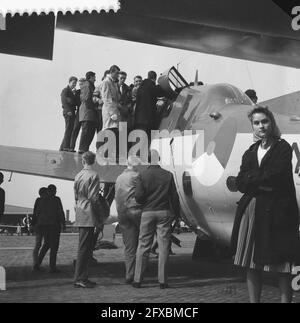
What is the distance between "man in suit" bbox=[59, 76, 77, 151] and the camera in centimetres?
801

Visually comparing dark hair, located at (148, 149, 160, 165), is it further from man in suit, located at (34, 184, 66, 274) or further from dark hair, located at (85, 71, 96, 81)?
man in suit, located at (34, 184, 66, 274)

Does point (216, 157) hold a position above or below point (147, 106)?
below

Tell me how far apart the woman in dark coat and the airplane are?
1067 mm

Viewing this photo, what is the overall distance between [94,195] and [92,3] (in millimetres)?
2325

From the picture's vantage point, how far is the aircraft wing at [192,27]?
17.5 ft

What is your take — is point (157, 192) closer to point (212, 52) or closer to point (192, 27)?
point (212, 52)

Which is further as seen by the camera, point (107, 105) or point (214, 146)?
point (107, 105)

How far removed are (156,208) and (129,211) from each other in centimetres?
51

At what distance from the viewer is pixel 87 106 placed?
8.31 metres

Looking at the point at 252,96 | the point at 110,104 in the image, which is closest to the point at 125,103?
the point at 110,104

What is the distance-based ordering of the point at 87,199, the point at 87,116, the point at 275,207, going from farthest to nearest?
1. the point at 87,116
2. the point at 87,199
3. the point at 275,207

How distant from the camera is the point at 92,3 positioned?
505 cm

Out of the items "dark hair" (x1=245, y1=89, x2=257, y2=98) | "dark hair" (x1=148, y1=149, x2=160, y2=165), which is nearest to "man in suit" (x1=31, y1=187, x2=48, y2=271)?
"dark hair" (x1=148, y1=149, x2=160, y2=165)

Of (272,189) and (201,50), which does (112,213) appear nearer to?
(201,50)
